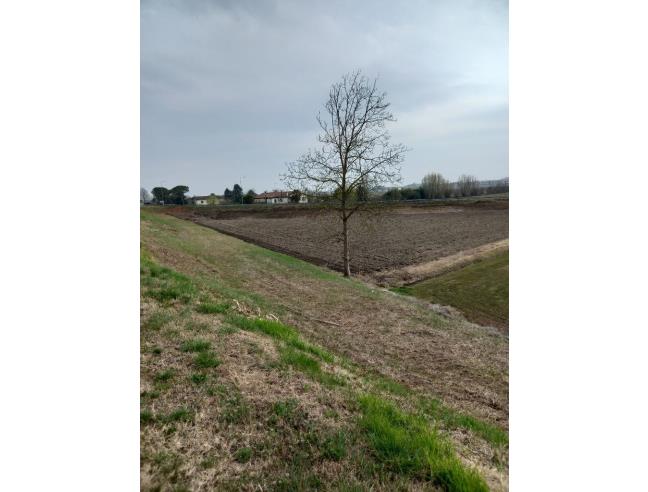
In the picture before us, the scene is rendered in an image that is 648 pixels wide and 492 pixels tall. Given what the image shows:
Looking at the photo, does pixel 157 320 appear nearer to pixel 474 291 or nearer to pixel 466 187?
pixel 474 291

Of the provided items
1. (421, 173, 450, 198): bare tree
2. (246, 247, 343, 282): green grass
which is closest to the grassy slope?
(246, 247, 343, 282): green grass

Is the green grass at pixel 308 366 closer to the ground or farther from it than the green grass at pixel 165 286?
closer to the ground

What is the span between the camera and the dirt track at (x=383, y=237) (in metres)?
19.6

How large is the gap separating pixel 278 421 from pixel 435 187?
2309 inches

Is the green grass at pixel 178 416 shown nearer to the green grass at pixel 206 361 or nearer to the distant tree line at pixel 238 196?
the green grass at pixel 206 361

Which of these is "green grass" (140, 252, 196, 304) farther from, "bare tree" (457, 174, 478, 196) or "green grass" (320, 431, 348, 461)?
"bare tree" (457, 174, 478, 196)

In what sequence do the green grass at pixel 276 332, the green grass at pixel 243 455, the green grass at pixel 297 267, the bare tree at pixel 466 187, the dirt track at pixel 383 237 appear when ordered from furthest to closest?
the bare tree at pixel 466 187, the dirt track at pixel 383 237, the green grass at pixel 297 267, the green grass at pixel 276 332, the green grass at pixel 243 455

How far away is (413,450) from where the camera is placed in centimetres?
264

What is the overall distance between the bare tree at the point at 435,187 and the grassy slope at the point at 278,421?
5562 cm

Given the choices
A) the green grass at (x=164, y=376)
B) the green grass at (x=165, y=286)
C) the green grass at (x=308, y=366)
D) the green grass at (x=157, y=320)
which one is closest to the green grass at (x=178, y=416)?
the green grass at (x=164, y=376)

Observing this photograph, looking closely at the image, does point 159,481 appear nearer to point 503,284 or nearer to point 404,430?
point 404,430

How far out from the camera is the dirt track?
64.3 feet

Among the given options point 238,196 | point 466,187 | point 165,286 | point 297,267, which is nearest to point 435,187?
point 466,187
